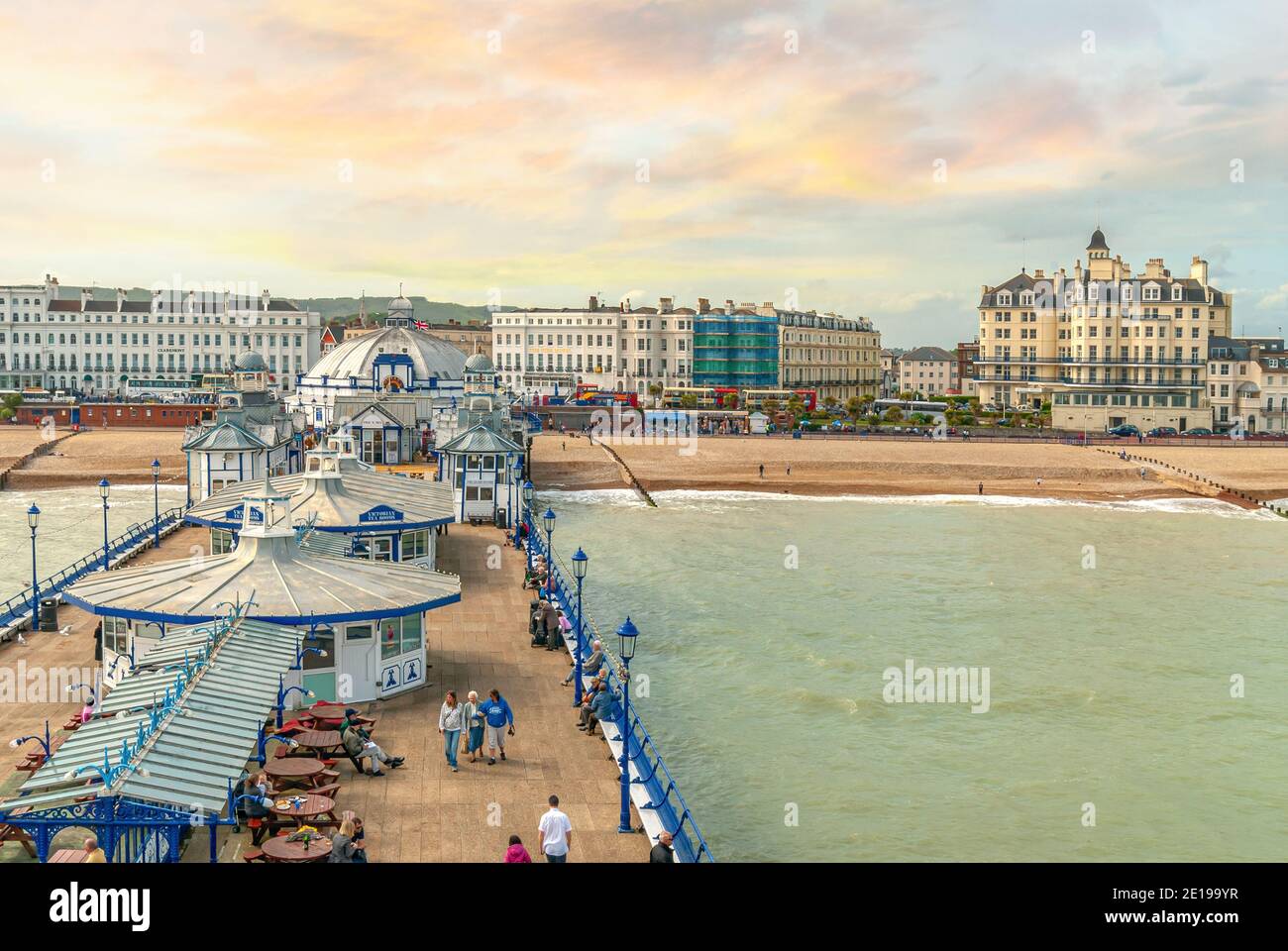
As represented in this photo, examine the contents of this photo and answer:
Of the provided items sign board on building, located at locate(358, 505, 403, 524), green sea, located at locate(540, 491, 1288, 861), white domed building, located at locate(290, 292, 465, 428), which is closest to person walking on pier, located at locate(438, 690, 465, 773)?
green sea, located at locate(540, 491, 1288, 861)

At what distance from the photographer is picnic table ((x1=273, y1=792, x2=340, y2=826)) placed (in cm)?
1336

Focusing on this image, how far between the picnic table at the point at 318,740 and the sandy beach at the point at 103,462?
56661 mm

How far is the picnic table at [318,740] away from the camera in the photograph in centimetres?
1583

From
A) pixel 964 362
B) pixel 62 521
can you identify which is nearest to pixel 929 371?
pixel 964 362

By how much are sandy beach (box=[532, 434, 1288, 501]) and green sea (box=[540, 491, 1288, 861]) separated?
57.2 feet

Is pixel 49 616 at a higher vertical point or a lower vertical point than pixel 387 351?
lower

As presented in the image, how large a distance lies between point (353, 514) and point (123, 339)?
109 meters

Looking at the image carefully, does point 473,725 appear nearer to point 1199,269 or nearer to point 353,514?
point 353,514

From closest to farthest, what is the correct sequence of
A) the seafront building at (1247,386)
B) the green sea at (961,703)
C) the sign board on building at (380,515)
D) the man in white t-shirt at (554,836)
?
1. the man in white t-shirt at (554,836)
2. the green sea at (961,703)
3. the sign board on building at (380,515)
4. the seafront building at (1247,386)

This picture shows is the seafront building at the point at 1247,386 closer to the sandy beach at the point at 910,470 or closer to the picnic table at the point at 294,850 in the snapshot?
the sandy beach at the point at 910,470

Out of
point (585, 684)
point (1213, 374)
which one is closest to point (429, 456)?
point (585, 684)

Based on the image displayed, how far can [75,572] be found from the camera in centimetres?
3147

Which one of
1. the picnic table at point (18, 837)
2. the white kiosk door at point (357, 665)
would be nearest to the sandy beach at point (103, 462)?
the white kiosk door at point (357, 665)
